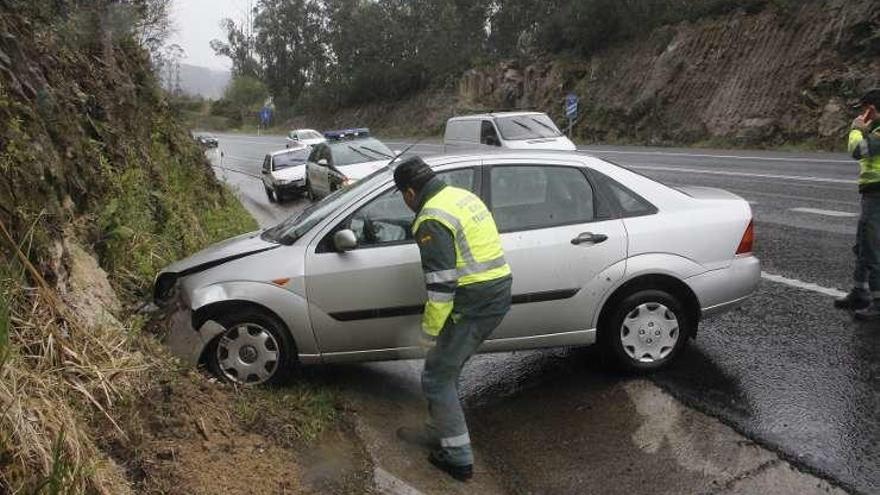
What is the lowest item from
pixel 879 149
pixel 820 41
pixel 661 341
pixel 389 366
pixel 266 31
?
pixel 389 366

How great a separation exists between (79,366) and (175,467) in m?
0.66

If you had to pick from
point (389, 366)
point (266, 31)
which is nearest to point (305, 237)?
point (389, 366)

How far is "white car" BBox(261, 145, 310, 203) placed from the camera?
1953 cm

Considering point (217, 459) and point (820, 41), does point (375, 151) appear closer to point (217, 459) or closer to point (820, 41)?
point (217, 459)

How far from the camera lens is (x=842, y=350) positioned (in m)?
5.29

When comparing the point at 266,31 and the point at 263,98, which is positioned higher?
the point at 266,31

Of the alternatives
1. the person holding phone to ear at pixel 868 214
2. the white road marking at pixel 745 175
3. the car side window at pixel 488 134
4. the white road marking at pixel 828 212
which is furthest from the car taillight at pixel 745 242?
the car side window at pixel 488 134

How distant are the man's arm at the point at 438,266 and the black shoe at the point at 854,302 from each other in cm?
399

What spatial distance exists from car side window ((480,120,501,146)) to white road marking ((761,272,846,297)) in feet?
29.4

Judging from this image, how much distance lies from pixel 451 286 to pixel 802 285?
15.1ft

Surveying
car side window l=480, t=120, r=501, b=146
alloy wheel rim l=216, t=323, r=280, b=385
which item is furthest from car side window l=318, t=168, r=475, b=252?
car side window l=480, t=120, r=501, b=146

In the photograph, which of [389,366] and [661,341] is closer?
[661,341]

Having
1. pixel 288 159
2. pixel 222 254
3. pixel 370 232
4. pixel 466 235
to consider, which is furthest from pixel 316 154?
pixel 466 235

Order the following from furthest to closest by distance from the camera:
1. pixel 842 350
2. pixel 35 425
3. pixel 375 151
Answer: pixel 375 151 < pixel 842 350 < pixel 35 425
